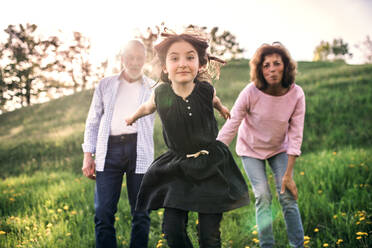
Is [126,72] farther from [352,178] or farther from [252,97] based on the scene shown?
[352,178]

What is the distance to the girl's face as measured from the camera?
198 centimetres

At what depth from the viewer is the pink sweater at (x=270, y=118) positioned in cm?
303

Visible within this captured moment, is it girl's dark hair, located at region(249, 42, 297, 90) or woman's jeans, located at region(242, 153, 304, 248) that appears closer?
woman's jeans, located at region(242, 153, 304, 248)

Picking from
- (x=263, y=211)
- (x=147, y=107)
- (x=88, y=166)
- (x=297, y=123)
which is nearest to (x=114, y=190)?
(x=88, y=166)

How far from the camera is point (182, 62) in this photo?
77.7 inches

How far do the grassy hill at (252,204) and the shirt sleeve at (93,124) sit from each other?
1202mm

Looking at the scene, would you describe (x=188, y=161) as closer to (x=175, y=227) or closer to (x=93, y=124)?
(x=175, y=227)

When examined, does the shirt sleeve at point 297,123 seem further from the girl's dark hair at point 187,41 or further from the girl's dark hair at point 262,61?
the girl's dark hair at point 187,41

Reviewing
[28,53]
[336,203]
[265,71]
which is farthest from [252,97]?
[28,53]

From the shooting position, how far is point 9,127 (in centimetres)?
1853

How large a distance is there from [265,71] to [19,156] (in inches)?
409

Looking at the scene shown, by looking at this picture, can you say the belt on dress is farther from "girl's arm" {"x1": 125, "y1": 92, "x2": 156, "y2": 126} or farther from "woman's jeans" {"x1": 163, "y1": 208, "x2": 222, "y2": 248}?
"girl's arm" {"x1": 125, "y1": 92, "x2": 156, "y2": 126}

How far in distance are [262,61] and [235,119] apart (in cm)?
68

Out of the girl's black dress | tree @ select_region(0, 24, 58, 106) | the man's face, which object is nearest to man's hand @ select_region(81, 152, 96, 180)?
the man's face
